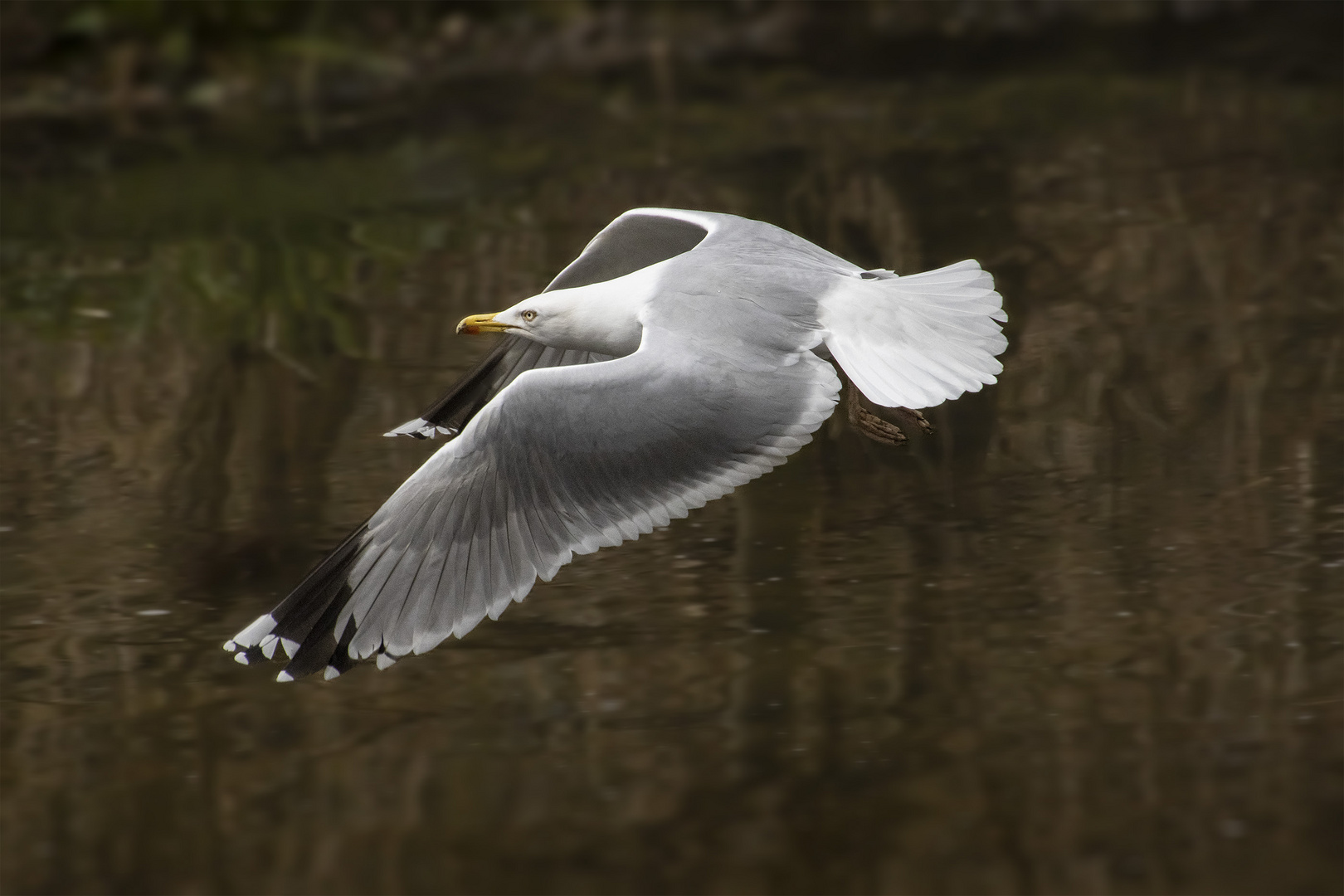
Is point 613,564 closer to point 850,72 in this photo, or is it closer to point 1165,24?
point 850,72

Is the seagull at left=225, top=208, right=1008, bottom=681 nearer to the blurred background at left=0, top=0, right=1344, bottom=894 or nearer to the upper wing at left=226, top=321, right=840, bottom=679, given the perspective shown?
the upper wing at left=226, top=321, right=840, bottom=679

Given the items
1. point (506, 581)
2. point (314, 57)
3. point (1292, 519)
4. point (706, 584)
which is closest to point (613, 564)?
point (706, 584)

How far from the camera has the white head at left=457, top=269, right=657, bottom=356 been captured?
3.60 meters

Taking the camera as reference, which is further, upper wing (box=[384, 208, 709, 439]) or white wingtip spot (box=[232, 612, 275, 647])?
upper wing (box=[384, 208, 709, 439])

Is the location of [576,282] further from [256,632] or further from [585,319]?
[256,632]

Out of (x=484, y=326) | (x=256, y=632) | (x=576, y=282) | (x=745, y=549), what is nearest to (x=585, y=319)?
(x=484, y=326)

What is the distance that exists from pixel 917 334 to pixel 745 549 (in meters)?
0.74

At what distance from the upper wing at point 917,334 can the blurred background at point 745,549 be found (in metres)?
0.52

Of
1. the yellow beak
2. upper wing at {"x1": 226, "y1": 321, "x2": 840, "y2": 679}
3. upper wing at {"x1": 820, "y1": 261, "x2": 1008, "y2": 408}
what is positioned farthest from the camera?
the yellow beak

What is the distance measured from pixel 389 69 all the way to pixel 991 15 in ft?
10.7

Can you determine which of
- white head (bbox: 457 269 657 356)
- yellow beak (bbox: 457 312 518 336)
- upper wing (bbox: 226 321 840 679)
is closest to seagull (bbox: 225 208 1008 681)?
upper wing (bbox: 226 321 840 679)

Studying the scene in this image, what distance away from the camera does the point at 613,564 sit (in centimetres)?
391

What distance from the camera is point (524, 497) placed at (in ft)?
10.6

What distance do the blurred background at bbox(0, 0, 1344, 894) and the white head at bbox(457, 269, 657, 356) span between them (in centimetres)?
51
